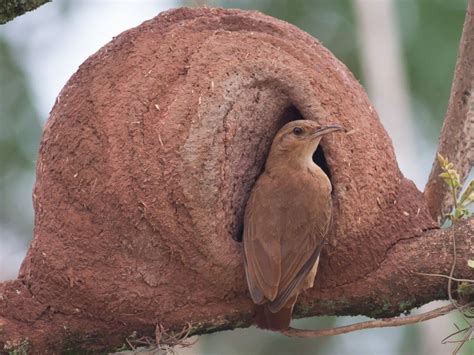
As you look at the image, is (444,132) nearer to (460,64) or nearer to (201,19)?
(460,64)

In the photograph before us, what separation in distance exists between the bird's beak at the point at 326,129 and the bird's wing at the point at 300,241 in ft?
1.15

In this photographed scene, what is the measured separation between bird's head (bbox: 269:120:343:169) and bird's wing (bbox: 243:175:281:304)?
196 millimetres

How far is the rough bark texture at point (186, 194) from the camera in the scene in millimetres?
5664

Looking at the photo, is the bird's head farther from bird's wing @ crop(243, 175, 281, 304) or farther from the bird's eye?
bird's wing @ crop(243, 175, 281, 304)

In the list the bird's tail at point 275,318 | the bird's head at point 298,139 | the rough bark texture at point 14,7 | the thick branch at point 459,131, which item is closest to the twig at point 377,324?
the bird's tail at point 275,318

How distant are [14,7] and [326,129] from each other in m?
1.83

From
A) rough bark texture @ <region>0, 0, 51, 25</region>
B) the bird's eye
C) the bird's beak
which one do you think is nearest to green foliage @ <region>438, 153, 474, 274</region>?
the bird's beak

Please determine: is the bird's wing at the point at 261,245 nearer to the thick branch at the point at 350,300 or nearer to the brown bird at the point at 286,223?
the brown bird at the point at 286,223

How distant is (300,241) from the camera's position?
585cm

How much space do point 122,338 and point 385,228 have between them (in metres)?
1.58

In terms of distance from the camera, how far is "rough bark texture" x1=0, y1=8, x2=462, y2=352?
18.6 feet

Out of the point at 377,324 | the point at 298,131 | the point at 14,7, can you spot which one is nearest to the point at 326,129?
the point at 298,131

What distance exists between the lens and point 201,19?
6.21 meters

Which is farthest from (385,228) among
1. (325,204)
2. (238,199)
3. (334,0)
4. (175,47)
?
(334,0)
